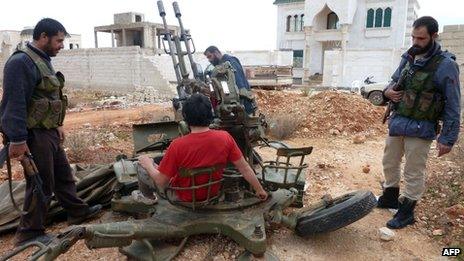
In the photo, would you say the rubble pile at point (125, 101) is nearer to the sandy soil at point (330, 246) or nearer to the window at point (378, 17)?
the sandy soil at point (330, 246)

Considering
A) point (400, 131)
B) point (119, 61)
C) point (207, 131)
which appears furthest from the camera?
point (119, 61)

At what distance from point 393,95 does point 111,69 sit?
626 inches

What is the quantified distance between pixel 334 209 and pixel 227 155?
3.34 ft

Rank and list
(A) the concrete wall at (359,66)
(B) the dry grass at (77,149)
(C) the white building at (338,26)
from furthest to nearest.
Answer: (C) the white building at (338,26)
(A) the concrete wall at (359,66)
(B) the dry grass at (77,149)

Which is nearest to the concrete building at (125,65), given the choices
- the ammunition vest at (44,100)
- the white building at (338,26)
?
the white building at (338,26)

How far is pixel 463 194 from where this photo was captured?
406 cm

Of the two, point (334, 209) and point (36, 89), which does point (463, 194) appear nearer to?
point (334, 209)

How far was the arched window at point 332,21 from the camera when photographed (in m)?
28.0

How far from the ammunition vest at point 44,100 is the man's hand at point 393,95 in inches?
111

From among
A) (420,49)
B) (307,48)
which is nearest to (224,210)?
(420,49)

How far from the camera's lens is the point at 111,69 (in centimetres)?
1753

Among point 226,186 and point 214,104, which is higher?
point 214,104

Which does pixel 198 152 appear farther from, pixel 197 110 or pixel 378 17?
pixel 378 17

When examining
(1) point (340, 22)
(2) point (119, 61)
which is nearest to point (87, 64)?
(2) point (119, 61)
